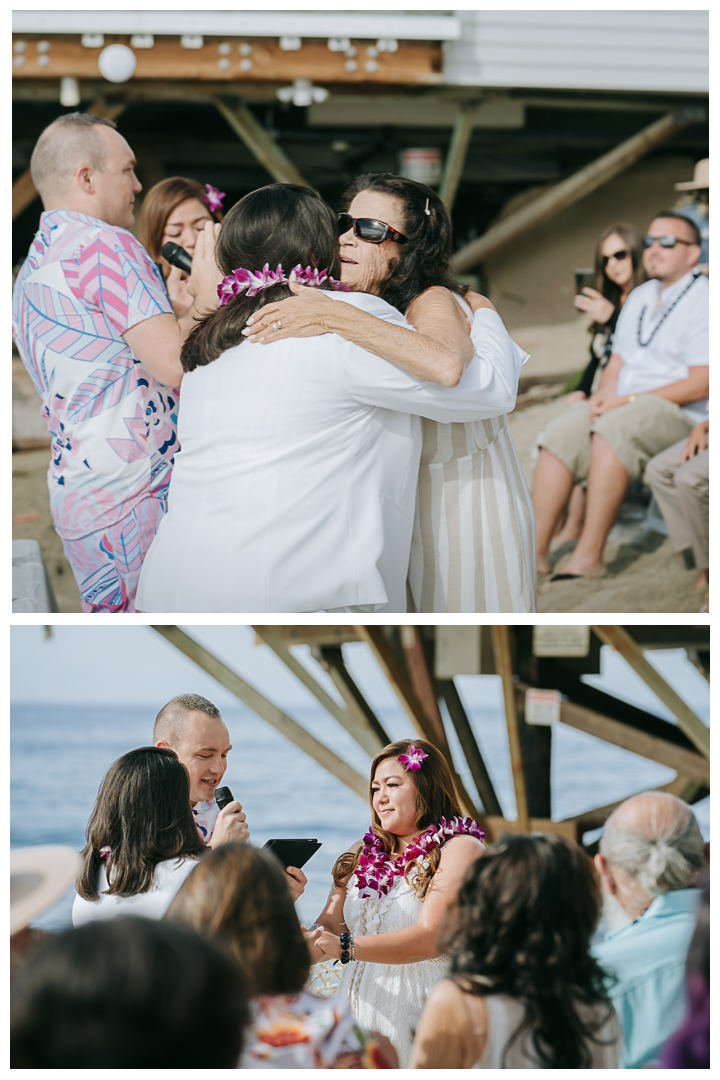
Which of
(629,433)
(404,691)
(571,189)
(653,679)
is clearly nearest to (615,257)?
(629,433)

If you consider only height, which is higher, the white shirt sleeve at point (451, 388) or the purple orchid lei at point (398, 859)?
the white shirt sleeve at point (451, 388)

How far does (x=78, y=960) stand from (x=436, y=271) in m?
1.59

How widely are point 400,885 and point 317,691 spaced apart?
271 cm

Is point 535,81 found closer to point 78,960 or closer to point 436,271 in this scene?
point 436,271

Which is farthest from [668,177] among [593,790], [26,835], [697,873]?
[593,790]

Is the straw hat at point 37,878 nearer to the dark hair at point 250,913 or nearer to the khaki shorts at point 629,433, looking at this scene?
the dark hair at point 250,913

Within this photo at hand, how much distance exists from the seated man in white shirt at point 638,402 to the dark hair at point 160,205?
72.8 inches

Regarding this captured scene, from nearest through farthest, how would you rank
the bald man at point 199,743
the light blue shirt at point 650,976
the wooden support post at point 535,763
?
the light blue shirt at point 650,976 < the bald man at point 199,743 < the wooden support post at point 535,763

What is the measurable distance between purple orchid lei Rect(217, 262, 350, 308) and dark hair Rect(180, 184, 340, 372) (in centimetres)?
1

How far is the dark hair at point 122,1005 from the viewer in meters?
1.13

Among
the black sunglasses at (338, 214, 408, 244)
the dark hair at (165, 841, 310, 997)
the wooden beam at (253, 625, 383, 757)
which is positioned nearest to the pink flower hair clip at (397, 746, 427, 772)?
the dark hair at (165, 841, 310, 997)

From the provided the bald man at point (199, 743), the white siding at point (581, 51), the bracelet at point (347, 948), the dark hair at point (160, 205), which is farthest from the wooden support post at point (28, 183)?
the bracelet at point (347, 948)

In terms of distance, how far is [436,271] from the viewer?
87.3 inches

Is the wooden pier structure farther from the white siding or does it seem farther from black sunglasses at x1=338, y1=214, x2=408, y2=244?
the white siding
